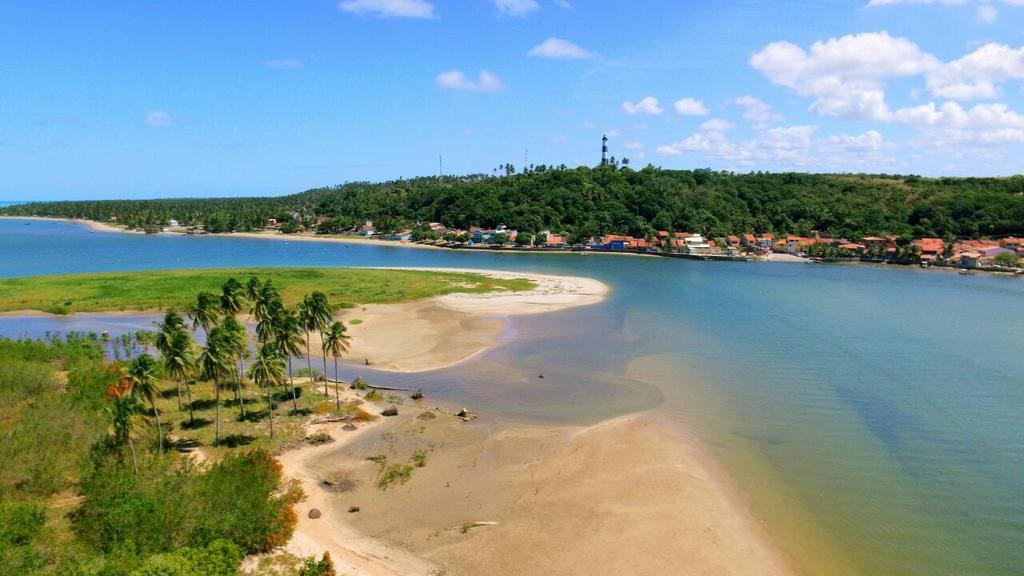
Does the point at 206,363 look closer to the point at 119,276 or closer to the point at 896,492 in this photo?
the point at 896,492

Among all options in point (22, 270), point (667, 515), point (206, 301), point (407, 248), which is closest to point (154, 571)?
point (667, 515)

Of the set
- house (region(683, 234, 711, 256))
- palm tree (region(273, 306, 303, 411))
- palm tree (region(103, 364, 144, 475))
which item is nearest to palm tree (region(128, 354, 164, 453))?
palm tree (region(103, 364, 144, 475))

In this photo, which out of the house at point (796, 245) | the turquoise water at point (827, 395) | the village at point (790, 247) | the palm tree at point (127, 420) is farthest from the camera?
the house at point (796, 245)

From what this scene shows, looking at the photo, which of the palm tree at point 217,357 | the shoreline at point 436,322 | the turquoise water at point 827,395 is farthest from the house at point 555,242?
the palm tree at point 217,357

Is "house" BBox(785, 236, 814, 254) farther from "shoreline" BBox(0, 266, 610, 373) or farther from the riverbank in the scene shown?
the riverbank

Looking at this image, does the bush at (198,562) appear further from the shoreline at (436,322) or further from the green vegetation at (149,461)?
the shoreline at (436,322)

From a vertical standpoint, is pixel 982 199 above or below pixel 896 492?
above
